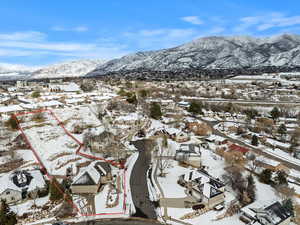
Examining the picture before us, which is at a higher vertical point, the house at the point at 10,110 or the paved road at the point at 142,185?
the house at the point at 10,110

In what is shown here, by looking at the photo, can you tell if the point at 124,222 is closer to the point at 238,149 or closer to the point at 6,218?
the point at 6,218

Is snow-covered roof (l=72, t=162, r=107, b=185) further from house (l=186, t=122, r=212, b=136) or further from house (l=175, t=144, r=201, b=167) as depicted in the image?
house (l=186, t=122, r=212, b=136)

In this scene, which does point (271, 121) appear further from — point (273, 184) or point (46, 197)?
point (46, 197)

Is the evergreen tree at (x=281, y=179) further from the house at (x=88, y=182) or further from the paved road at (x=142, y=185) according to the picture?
the house at (x=88, y=182)

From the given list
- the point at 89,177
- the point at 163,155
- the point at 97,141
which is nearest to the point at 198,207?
the point at 89,177

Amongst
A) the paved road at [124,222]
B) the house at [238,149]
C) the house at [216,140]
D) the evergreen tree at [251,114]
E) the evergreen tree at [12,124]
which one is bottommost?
the paved road at [124,222]

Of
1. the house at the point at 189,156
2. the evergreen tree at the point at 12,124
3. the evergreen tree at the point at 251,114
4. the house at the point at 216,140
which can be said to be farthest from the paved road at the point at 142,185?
the evergreen tree at the point at 251,114
